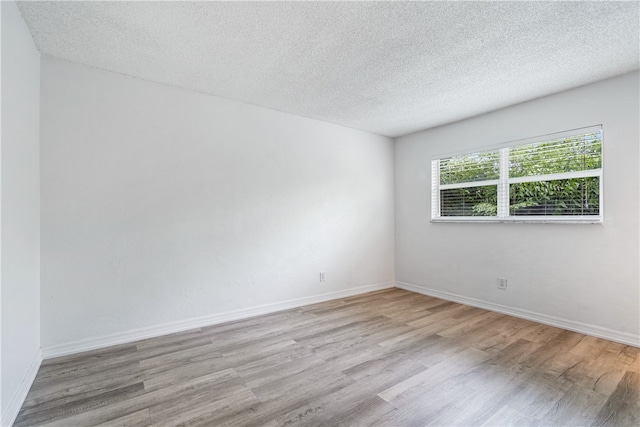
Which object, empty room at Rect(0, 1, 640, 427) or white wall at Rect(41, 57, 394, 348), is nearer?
empty room at Rect(0, 1, 640, 427)

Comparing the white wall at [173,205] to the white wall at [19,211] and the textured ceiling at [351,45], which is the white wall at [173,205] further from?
the textured ceiling at [351,45]

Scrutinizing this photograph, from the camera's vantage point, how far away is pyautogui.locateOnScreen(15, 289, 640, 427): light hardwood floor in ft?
5.55

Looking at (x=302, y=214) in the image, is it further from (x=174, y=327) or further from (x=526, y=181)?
(x=526, y=181)

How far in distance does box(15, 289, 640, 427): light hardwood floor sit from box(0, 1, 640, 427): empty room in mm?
20

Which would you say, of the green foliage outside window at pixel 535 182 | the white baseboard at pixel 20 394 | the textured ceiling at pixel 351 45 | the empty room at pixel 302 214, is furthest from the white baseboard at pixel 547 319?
the white baseboard at pixel 20 394

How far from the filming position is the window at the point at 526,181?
2.92m

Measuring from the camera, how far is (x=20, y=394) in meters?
1.78

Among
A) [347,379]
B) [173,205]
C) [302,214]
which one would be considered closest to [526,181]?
[302,214]

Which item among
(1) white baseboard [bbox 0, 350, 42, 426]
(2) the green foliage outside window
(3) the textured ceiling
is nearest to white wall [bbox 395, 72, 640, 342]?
(2) the green foliage outside window

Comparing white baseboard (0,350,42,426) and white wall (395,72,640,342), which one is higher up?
white wall (395,72,640,342)

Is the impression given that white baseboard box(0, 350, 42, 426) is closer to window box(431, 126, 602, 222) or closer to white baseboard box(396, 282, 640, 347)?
white baseboard box(396, 282, 640, 347)

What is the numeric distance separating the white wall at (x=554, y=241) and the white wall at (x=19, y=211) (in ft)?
14.4

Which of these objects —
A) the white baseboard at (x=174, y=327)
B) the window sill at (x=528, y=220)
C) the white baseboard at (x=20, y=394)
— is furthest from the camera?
the window sill at (x=528, y=220)

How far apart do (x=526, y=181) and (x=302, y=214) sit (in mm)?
2747
